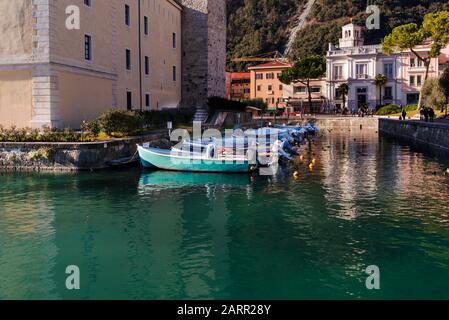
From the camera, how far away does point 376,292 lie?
432 inches

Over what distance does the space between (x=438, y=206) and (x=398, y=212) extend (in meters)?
2.05

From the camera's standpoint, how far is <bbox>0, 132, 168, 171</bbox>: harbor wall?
93.1ft

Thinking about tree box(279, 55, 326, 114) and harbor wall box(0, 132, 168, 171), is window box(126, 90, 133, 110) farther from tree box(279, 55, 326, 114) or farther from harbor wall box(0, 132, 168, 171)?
tree box(279, 55, 326, 114)

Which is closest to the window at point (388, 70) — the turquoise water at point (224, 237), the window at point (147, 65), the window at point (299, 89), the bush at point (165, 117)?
the window at point (299, 89)

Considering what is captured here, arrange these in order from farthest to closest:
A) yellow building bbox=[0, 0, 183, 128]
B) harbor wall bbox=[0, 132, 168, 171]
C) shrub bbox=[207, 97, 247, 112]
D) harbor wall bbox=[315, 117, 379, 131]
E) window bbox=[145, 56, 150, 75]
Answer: harbor wall bbox=[315, 117, 379, 131]
shrub bbox=[207, 97, 247, 112]
window bbox=[145, 56, 150, 75]
yellow building bbox=[0, 0, 183, 128]
harbor wall bbox=[0, 132, 168, 171]

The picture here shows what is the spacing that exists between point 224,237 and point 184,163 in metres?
14.4

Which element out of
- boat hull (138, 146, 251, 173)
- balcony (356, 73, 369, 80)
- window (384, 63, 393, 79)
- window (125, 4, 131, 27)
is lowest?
boat hull (138, 146, 251, 173)

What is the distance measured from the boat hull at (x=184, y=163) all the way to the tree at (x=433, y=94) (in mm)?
35120

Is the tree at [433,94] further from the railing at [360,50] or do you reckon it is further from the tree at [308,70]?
the tree at [308,70]

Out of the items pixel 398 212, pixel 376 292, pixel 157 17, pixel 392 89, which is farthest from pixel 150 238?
pixel 392 89

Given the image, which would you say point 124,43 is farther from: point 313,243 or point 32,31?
point 313,243

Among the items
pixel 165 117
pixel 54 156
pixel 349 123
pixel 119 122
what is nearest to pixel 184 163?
pixel 119 122

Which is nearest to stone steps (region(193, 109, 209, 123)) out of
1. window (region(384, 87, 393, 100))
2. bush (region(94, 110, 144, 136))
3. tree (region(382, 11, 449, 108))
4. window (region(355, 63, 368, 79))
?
bush (region(94, 110, 144, 136))

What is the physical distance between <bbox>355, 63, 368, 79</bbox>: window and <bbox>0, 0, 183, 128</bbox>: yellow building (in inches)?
2434
